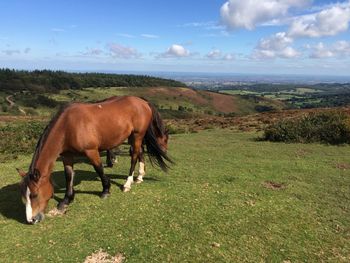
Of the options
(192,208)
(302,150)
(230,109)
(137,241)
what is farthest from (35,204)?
(230,109)

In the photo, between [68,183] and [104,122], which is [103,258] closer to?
[68,183]

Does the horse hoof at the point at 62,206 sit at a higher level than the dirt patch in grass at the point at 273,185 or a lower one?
higher

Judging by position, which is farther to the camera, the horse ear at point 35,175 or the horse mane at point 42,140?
the horse mane at point 42,140

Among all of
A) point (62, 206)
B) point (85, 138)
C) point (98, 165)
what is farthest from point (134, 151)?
point (62, 206)

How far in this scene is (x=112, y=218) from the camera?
7.61m

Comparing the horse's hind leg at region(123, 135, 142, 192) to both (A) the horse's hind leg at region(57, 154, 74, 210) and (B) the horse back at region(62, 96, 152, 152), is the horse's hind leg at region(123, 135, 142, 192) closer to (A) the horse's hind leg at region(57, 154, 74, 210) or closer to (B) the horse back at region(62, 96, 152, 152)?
(B) the horse back at region(62, 96, 152, 152)

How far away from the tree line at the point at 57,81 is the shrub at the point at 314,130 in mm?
95505

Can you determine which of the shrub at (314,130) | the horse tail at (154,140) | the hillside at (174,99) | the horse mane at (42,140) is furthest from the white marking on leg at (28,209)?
the hillside at (174,99)

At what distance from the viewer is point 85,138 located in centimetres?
797

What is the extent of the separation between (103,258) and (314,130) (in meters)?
15.9

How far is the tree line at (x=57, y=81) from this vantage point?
110 m

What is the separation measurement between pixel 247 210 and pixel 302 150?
9544 mm

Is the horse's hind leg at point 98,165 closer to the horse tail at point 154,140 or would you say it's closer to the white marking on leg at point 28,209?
the white marking on leg at point 28,209

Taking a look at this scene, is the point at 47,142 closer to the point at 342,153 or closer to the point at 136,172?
the point at 136,172
